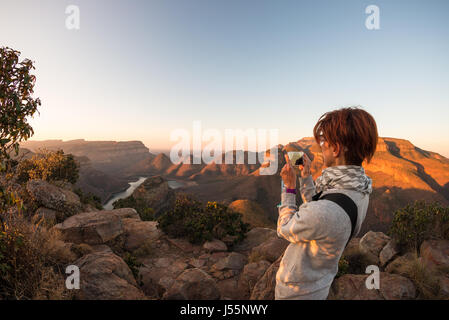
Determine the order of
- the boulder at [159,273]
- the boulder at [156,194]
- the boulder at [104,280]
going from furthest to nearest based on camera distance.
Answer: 1. the boulder at [156,194]
2. the boulder at [159,273]
3. the boulder at [104,280]

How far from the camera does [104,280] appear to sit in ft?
11.1

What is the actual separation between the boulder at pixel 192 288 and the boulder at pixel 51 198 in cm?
648

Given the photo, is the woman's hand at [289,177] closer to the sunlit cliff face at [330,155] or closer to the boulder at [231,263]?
the sunlit cliff face at [330,155]

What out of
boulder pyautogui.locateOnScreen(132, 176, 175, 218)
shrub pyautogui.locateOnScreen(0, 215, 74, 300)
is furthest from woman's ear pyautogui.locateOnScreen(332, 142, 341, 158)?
boulder pyautogui.locateOnScreen(132, 176, 175, 218)

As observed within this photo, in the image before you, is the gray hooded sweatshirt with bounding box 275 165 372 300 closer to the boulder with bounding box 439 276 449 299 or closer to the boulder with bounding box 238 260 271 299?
the boulder with bounding box 238 260 271 299

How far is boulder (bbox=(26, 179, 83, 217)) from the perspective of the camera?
24.8 ft

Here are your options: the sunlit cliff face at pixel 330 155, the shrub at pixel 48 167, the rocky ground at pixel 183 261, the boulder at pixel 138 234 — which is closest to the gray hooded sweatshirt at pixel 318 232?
the sunlit cliff face at pixel 330 155

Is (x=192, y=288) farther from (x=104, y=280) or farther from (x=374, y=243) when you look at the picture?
(x=374, y=243)

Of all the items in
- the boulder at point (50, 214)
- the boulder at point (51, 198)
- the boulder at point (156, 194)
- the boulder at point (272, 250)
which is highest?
the boulder at point (51, 198)

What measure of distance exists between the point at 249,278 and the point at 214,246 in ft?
8.21

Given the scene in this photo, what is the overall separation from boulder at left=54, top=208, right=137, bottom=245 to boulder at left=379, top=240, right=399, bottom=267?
848cm

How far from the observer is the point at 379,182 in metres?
71.1

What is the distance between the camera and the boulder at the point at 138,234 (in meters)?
7.29
